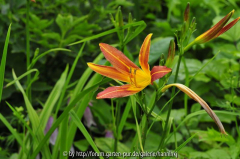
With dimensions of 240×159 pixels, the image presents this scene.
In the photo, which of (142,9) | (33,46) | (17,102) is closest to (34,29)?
(33,46)

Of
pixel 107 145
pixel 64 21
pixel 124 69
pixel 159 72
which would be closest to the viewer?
pixel 159 72

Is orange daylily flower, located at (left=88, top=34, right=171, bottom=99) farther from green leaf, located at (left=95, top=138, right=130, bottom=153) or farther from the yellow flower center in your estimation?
green leaf, located at (left=95, top=138, right=130, bottom=153)

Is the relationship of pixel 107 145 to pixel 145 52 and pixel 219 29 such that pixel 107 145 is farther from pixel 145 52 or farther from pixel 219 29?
pixel 219 29

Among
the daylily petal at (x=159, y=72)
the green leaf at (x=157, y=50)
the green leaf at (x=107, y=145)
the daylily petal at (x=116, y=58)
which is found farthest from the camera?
the green leaf at (x=157, y=50)

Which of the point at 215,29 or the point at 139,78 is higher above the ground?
the point at 215,29

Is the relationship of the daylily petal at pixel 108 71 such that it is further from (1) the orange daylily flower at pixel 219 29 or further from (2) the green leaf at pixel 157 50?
(2) the green leaf at pixel 157 50

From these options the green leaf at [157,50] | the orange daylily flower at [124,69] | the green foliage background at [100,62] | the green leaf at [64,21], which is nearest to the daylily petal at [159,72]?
the orange daylily flower at [124,69]

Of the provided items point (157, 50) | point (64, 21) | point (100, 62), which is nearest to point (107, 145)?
point (100, 62)

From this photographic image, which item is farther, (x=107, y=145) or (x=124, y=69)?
(x=107, y=145)
